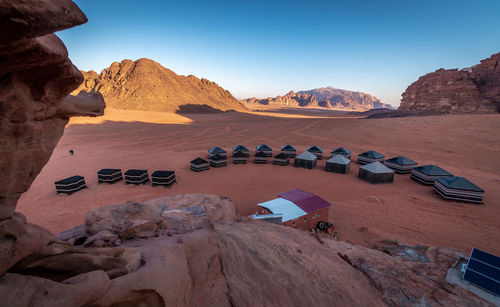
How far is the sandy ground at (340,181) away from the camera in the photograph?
948 cm

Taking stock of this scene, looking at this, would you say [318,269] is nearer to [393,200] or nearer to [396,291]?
[396,291]

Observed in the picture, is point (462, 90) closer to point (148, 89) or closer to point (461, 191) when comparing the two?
point (461, 191)

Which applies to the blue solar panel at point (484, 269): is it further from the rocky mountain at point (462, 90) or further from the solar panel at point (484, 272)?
the rocky mountain at point (462, 90)

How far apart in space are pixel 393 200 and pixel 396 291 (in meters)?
9.44

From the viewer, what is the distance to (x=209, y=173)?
1645 cm

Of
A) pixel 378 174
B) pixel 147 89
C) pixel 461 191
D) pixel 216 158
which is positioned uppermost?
pixel 147 89

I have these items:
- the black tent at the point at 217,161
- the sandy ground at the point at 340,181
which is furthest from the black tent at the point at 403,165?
the black tent at the point at 217,161

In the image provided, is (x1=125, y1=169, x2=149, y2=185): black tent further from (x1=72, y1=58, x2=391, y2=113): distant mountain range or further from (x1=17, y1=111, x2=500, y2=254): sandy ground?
(x1=72, y1=58, x2=391, y2=113): distant mountain range

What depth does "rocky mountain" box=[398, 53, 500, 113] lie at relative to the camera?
142ft

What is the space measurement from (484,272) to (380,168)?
1089cm

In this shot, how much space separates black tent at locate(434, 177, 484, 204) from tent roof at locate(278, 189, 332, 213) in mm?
8500

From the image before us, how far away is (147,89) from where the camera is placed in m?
70.1

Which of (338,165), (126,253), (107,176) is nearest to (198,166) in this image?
(107,176)

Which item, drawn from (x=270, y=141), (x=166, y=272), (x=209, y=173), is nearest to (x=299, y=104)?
(x=270, y=141)
